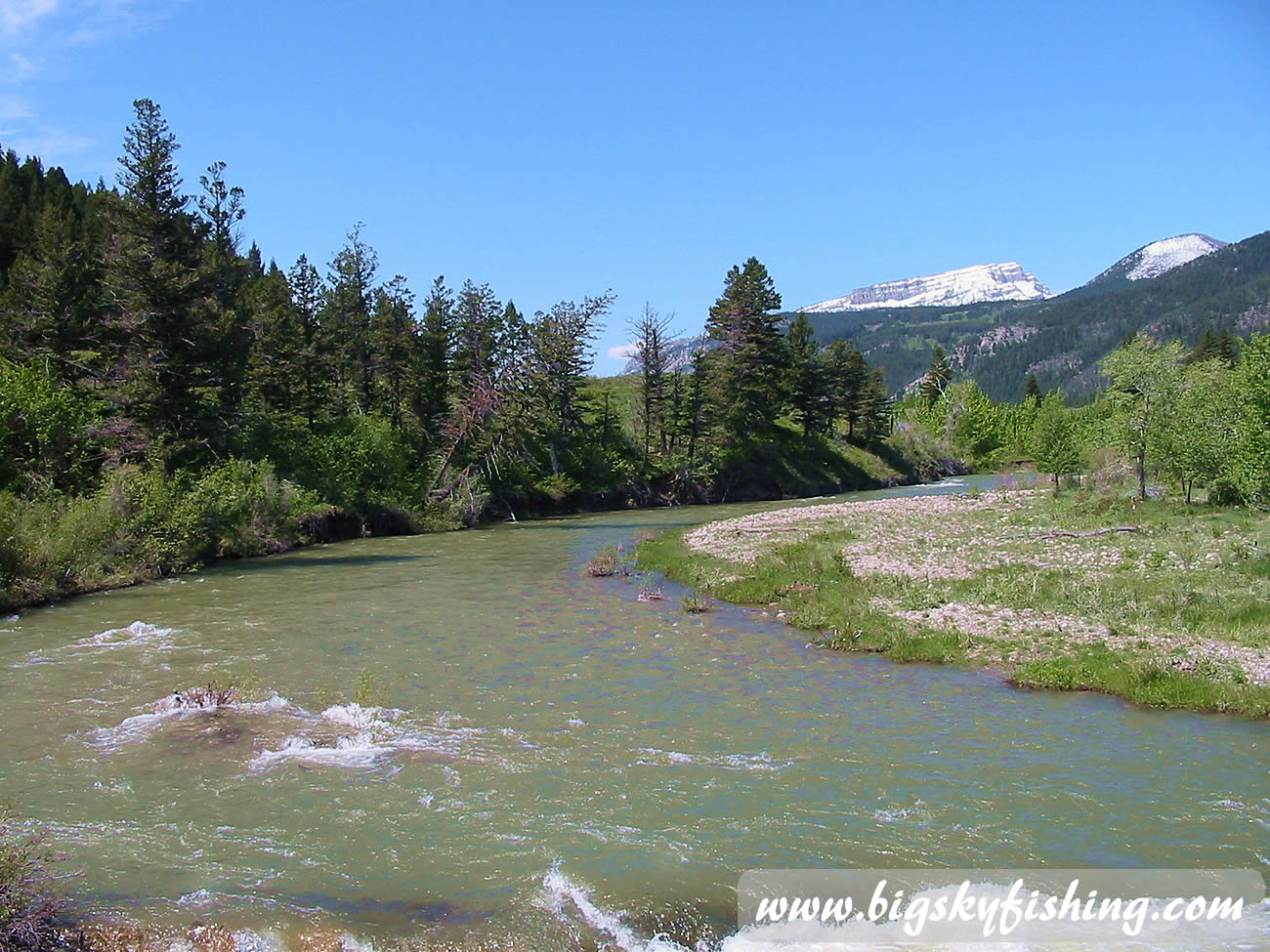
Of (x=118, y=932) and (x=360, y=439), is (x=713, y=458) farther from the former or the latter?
(x=118, y=932)

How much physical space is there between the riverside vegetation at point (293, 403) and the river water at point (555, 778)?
13.1 m

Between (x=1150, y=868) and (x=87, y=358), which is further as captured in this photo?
(x=87, y=358)

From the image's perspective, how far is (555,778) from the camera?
12039mm

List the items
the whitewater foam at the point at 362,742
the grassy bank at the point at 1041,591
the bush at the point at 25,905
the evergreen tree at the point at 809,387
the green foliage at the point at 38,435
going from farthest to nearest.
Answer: the evergreen tree at the point at 809,387, the green foliage at the point at 38,435, the grassy bank at the point at 1041,591, the whitewater foam at the point at 362,742, the bush at the point at 25,905

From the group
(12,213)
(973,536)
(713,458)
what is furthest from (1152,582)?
(12,213)

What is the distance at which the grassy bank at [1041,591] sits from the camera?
15.8m

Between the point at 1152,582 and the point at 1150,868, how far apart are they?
1345 cm

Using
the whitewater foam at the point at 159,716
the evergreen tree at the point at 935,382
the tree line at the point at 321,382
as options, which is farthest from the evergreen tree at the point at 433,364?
the evergreen tree at the point at 935,382

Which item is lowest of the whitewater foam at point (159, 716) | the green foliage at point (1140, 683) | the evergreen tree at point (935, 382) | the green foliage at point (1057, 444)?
the green foliage at point (1140, 683)

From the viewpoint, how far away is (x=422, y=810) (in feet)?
36.1

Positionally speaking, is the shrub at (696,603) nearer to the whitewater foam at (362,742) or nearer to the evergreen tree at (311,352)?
the whitewater foam at (362,742)

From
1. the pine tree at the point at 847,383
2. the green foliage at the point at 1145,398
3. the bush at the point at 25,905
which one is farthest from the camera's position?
the pine tree at the point at 847,383

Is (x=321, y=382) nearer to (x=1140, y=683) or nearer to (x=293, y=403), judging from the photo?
(x=293, y=403)

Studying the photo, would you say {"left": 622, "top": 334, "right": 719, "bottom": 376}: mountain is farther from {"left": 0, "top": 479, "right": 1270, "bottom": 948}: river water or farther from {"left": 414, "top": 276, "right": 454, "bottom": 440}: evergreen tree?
{"left": 0, "top": 479, "right": 1270, "bottom": 948}: river water
